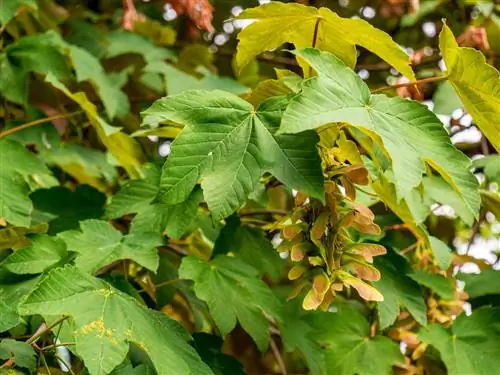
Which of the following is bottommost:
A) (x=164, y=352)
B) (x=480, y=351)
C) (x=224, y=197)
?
(x=480, y=351)

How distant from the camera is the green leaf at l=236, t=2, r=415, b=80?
1.09m

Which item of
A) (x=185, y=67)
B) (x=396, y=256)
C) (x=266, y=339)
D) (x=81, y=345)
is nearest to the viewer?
(x=81, y=345)

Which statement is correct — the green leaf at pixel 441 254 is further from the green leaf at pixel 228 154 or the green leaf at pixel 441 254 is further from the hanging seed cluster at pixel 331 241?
the green leaf at pixel 228 154

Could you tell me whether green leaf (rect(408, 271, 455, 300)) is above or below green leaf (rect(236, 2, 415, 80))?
below

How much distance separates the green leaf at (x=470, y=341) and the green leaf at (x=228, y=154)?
469 mm

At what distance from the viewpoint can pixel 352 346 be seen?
1271 millimetres

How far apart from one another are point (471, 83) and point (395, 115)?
14 cm

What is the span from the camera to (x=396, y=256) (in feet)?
4.39

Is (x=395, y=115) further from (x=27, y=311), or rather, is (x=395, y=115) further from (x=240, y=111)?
(x=27, y=311)

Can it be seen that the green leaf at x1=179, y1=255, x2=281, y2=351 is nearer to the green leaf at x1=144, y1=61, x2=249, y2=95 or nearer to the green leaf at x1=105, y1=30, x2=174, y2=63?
the green leaf at x1=144, y1=61, x2=249, y2=95

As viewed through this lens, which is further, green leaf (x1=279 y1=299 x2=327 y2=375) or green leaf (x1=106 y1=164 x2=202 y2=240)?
green leaf (x1=279 y1=299 x2=327 y2=375)

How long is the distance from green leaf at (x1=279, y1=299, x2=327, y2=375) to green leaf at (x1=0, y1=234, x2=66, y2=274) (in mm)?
403

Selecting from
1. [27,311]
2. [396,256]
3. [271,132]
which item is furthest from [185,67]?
[27,311]

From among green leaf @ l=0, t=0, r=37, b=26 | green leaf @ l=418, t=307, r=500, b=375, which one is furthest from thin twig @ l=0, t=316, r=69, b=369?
green leaf @ l=0, t=0, r=37, b=26
